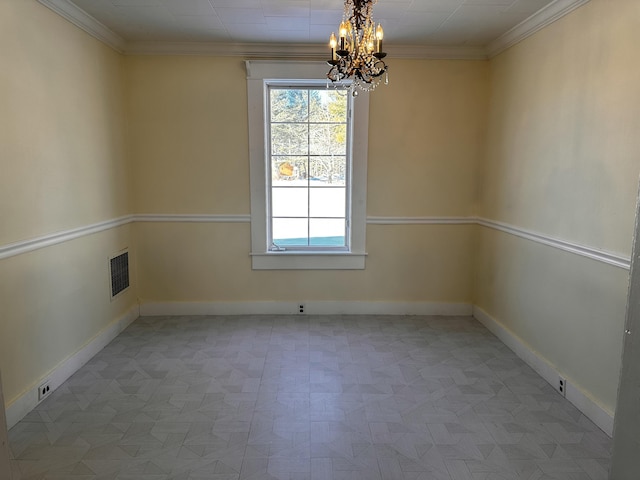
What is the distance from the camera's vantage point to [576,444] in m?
2.24

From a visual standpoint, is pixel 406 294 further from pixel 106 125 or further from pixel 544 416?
pixel 106 125

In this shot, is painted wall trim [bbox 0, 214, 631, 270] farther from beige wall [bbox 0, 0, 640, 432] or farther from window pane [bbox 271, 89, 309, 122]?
window pane [bbox 271, 89, 309, 122]

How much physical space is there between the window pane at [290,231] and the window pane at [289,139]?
0.69m

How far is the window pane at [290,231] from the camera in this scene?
13.9 ft

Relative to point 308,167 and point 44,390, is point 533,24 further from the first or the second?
point 44,390

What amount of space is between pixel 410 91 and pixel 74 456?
3.78 m

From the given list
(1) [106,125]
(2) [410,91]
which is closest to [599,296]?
(2) [410,91]

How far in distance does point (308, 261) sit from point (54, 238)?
2.20 metres

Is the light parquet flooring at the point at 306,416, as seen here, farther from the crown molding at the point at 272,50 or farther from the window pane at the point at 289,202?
the crown molding at the point at 272,50

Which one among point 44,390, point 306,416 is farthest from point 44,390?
point 306,416

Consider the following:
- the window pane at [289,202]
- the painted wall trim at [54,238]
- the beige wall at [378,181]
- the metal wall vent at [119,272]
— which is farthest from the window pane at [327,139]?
the metal wall vent at [119,272]

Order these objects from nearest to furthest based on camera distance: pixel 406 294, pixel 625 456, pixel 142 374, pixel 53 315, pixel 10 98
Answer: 1. pixel 625 456
2. pixel 10 98
3. pixel 53 315
4. pixel 142 374
5. pixel 406 294

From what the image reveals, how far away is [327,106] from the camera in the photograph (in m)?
4.09

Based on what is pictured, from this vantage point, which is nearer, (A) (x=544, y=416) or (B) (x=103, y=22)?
(A) (x=544, y=416)
